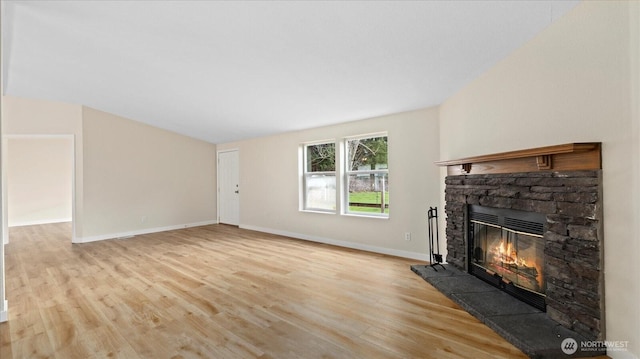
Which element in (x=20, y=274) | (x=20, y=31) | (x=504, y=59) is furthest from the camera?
(x=20, y=274)

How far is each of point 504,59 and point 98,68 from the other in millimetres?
4751

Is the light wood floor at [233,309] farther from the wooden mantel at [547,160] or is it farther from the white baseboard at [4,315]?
the wooden mantel at [547,160]

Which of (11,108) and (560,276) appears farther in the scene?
(11,108)

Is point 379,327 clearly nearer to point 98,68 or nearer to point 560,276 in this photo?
point 560,276

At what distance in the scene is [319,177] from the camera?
17.9 feet

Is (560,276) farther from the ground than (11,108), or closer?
closer

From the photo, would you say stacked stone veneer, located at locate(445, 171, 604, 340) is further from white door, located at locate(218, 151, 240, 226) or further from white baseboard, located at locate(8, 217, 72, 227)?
white baseboard, located at locate(8, 217, 72, 227)

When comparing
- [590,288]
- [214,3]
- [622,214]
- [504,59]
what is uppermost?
[214,3]

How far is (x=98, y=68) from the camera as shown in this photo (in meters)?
3.62

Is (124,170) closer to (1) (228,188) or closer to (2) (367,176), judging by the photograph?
(1) (228,188)

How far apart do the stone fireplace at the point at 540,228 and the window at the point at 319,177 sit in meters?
2.37

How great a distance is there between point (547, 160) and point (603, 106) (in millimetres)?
458

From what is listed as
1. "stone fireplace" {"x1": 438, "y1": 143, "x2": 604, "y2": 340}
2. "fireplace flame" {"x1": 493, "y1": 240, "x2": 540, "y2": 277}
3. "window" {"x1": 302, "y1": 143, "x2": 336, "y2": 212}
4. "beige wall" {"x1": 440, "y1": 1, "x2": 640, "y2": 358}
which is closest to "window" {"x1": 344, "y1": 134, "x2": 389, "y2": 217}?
"window" {"x1": 302, "y1": 143, "x2": 336, "y2": 212}

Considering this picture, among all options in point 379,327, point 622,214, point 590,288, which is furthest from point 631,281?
point 379,327
